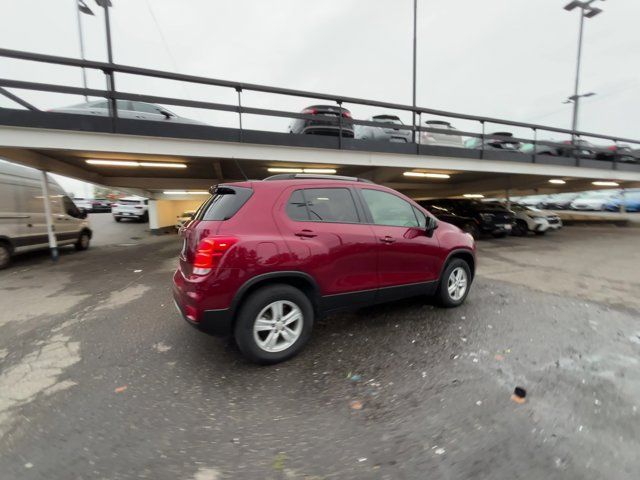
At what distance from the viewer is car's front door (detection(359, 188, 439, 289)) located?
3.78 meters

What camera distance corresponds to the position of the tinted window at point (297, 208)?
328 centimetres

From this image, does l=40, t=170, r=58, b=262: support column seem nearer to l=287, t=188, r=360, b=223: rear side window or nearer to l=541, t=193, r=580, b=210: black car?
l=287, t=188, r=360, b=223: rear side window

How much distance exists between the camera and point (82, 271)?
778 centimetres

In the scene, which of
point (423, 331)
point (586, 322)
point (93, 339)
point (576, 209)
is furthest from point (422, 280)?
point (576, 209)

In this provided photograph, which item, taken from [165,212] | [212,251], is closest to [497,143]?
[212,251]

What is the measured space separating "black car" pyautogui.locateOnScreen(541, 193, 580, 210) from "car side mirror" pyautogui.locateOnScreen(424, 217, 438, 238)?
36.3 m

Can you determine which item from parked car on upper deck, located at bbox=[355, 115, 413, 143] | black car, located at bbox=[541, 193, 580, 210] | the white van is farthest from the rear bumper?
black car, located at bbox=[541, 193, 580, 210]

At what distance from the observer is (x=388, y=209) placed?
4.04 metres

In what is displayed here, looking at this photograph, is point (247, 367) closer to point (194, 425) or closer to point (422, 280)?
point (194, 425)

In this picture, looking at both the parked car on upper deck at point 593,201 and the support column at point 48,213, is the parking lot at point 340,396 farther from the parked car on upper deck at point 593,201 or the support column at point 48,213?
the parked car on upper deck at point 593,201

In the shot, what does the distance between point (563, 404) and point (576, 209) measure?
1451 inches

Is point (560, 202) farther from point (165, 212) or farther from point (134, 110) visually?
point (134, 110)

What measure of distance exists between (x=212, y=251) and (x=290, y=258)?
0.74 meters

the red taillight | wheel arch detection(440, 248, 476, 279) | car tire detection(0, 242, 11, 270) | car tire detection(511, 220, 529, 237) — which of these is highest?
the red taillight
